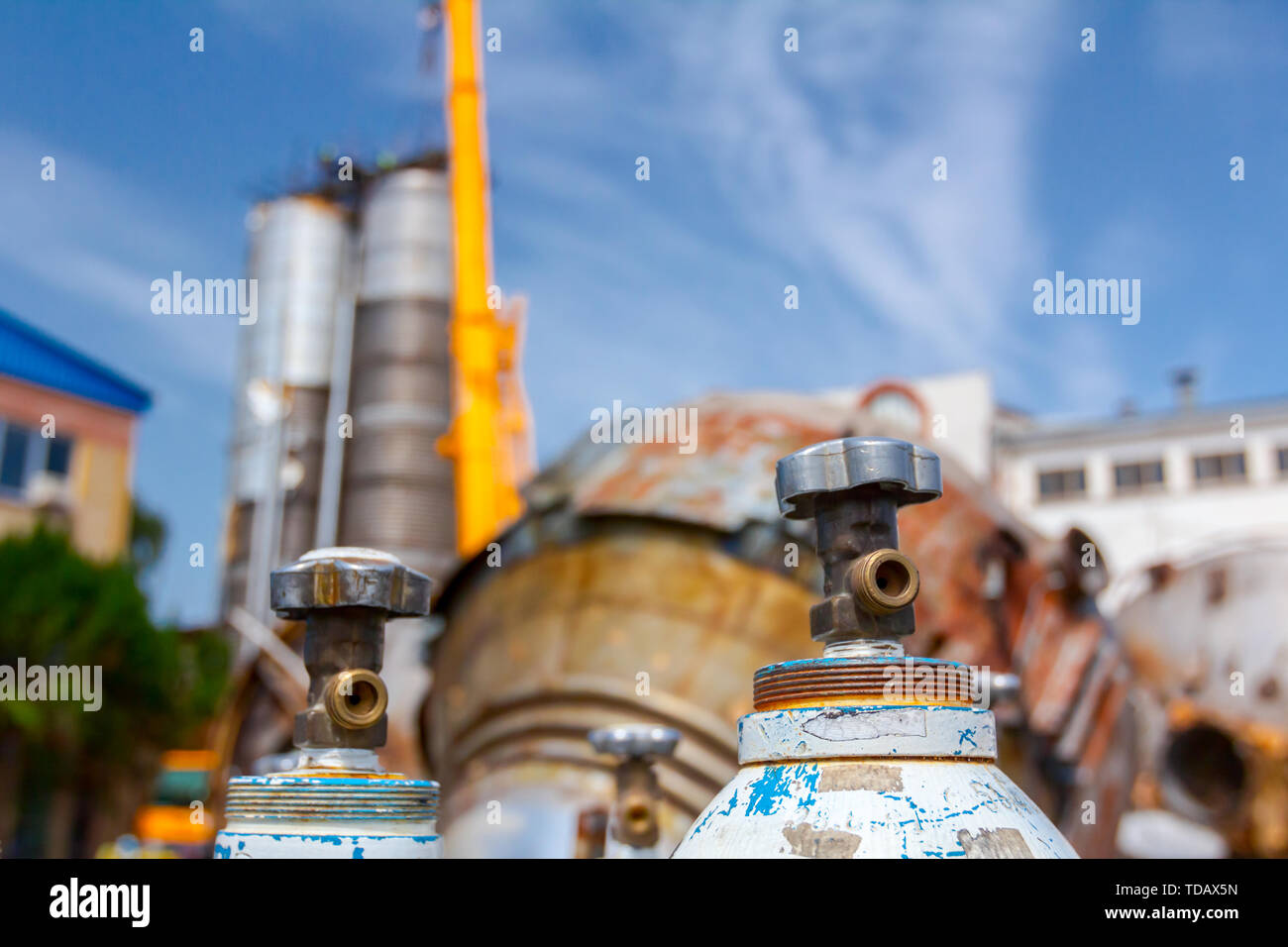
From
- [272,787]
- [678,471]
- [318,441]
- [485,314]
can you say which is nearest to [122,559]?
[318,441]

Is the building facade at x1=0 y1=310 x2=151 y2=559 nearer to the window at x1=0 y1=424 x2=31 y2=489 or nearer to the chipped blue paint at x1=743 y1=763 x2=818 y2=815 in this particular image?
the window at x1=0 y1=424 x2=31 y2=489

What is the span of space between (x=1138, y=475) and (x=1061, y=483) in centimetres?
204

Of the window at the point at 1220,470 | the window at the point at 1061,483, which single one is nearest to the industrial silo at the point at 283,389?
the window at the point at 1061,483

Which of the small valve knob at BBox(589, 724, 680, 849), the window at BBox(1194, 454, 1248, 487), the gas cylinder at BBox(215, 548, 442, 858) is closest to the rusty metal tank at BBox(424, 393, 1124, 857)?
the small valve knob at BBox(589, 724, 680, 849)

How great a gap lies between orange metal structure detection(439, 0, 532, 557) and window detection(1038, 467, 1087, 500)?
719 inches

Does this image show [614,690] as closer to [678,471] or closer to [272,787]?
[678,471]

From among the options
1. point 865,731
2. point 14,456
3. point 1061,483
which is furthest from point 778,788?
point 1061,483

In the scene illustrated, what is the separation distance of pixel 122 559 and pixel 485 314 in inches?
401

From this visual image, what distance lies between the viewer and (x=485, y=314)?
61.1ft

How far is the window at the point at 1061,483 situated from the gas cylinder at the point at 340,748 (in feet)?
110

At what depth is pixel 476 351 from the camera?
18.2m

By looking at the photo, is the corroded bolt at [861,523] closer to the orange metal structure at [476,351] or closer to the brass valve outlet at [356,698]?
the brass valve outlet at [356,698]

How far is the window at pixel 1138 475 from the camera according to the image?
3234 cm

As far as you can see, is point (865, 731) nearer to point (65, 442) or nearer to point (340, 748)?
point (340, 748)
